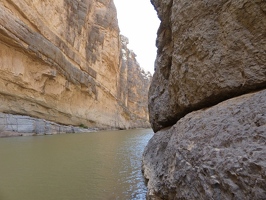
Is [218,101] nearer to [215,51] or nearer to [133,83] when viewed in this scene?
[215,51]

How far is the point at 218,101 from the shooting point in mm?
3145

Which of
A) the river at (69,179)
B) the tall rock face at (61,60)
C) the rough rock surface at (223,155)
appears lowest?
the river at (69,179)

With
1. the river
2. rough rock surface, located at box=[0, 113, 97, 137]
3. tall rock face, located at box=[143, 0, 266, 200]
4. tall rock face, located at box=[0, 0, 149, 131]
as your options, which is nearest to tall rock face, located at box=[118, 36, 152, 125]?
tall rock face, located at box=[0, 0, 149, 131]

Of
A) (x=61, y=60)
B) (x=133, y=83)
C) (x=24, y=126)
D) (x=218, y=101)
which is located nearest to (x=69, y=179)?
(x=218, y=101)

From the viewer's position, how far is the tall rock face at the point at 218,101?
194 centimetres

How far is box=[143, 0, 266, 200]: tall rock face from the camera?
194 centimetres

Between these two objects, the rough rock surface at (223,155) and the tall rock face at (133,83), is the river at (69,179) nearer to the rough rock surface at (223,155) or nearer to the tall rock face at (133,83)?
the rough rock surface at (223,155)

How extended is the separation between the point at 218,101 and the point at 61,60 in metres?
20.8

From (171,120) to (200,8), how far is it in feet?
8.01

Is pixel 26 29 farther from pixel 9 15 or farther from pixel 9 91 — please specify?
pixel 9 91

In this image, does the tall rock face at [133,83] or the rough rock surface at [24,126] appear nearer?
the rough rock surface at [24,126]

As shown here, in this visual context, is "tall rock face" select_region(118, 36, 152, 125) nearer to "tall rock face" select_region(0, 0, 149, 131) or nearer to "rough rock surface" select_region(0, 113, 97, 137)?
"tall rock face" select_region(0, 0, 149, 131)

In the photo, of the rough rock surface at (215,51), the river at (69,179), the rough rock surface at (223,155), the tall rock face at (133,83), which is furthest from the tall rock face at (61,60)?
the rough rock surface at (223,155)

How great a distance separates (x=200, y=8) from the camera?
3.31 metres
